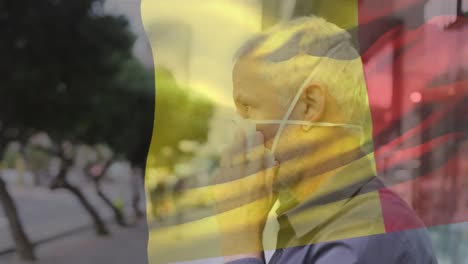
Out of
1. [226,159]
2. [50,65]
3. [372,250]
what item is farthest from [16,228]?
[372,250]

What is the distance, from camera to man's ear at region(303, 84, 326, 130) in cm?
115

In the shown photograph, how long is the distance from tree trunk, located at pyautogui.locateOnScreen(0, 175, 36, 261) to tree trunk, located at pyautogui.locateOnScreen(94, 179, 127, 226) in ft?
0.53

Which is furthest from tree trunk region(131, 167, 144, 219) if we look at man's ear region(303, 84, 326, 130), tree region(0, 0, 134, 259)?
man's ear region(303, 84, 326, 130)

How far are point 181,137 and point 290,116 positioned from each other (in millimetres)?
249

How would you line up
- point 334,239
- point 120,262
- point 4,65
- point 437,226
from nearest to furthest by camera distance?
point 4,65, point 120,262, point 334,239, point 437,226

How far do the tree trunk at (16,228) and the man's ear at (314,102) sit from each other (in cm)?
64

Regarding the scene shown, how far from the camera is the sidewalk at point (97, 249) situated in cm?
104

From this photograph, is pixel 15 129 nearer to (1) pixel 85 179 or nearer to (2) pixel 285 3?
(1) pixel 85 179

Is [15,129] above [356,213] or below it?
above

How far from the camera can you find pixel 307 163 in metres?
1.19

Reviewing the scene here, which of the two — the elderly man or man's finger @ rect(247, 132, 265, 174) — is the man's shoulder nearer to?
the elderly man

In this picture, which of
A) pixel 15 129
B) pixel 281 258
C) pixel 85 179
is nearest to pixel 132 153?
pixel 85 179

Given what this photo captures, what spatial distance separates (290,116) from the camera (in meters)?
1.14
